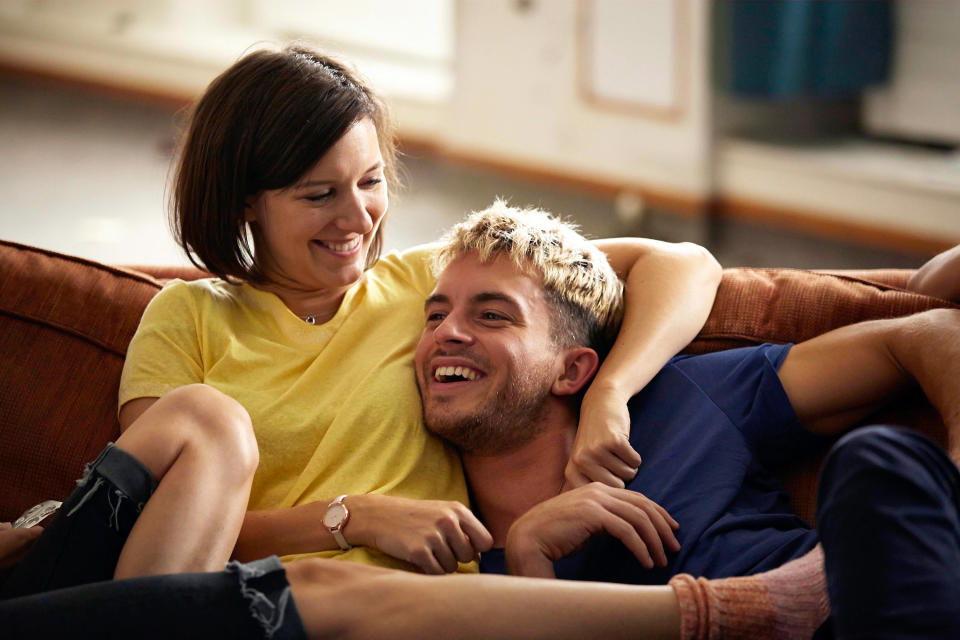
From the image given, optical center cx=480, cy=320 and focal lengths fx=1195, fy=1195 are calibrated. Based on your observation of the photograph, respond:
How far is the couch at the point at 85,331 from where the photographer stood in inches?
70.4

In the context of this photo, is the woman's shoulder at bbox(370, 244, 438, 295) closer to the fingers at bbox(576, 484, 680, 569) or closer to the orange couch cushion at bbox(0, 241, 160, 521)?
the orange couch cushion at bbox(0, 241, 160, 521)

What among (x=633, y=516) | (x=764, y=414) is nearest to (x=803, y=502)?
(x=764, y=414)

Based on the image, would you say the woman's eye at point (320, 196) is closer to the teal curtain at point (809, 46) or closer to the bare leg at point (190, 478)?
the bare leg at point (190, 478)

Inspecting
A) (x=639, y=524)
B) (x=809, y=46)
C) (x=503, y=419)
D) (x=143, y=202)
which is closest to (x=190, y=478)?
(x=503, y=419)

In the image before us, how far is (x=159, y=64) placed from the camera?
19.4ft

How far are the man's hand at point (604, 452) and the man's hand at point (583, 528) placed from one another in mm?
58

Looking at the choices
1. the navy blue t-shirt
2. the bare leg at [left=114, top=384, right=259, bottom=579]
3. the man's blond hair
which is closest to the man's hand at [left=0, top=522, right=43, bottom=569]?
the bare leg at [left=114, top=384, right=259, bottom=579]

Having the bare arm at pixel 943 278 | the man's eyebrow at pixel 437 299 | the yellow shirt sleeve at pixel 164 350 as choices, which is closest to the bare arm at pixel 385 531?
the yellow shirt sleeve at pixel 164 350

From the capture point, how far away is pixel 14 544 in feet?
4.99

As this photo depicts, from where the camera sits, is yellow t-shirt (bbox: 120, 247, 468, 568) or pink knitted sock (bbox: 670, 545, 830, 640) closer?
pink knitted sock (bbox: 670, 545, 830, 640)

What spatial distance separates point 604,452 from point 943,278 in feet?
1.92

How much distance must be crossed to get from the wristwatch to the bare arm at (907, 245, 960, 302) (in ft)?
2.98

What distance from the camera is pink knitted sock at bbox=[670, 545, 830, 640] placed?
1.31 m

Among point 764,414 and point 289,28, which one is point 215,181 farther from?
point 289,28
